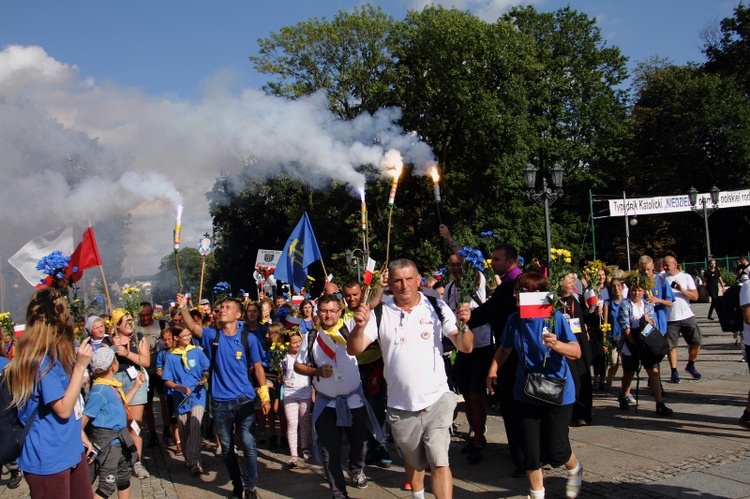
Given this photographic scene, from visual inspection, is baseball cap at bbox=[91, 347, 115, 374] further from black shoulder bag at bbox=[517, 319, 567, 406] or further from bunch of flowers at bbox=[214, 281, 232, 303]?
bunch of flowers at bbox=[214, 281, 232, 303]

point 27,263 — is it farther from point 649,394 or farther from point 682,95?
point 682,95

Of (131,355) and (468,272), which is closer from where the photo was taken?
(468,272)

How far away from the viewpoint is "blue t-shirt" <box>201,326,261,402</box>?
255 inches

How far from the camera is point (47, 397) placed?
4.05 metres

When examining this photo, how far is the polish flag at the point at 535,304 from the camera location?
515 centimetres

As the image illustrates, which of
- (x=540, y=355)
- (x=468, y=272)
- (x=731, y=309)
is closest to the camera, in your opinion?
(x=540, y=355)

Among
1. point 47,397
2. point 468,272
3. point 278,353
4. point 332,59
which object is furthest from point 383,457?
point 332,59

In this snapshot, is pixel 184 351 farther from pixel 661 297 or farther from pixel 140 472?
pixel 661 297

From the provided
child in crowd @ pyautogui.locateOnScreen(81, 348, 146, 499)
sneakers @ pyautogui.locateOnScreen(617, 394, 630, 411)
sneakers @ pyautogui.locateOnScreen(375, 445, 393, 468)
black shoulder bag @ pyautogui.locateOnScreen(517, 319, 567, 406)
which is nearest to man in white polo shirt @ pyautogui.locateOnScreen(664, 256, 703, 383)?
sneakers @ pyautogui.locateOnScreen(617, 394, 630, 411)

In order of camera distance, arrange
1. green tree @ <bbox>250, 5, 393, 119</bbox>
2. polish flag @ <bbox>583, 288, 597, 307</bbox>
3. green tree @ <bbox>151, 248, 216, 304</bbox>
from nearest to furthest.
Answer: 1. polish flag @ <bbox>583, 288, 597, 307</bbox>
2. green tree @ <bbox>151, 248, 216, 304</bbox>
3. green tree @ <bbox>250, 5, 393, 119</bbox>

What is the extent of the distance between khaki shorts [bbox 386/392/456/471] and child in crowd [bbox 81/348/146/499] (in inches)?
94.4

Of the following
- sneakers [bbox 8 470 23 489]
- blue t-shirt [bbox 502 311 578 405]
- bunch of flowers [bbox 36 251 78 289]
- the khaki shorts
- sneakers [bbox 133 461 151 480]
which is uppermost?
bunch of flowers [bbox 36 251 78 289]

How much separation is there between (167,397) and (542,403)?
637cm

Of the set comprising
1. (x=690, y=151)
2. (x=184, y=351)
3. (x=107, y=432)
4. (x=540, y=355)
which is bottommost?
(x=107, y=432)
